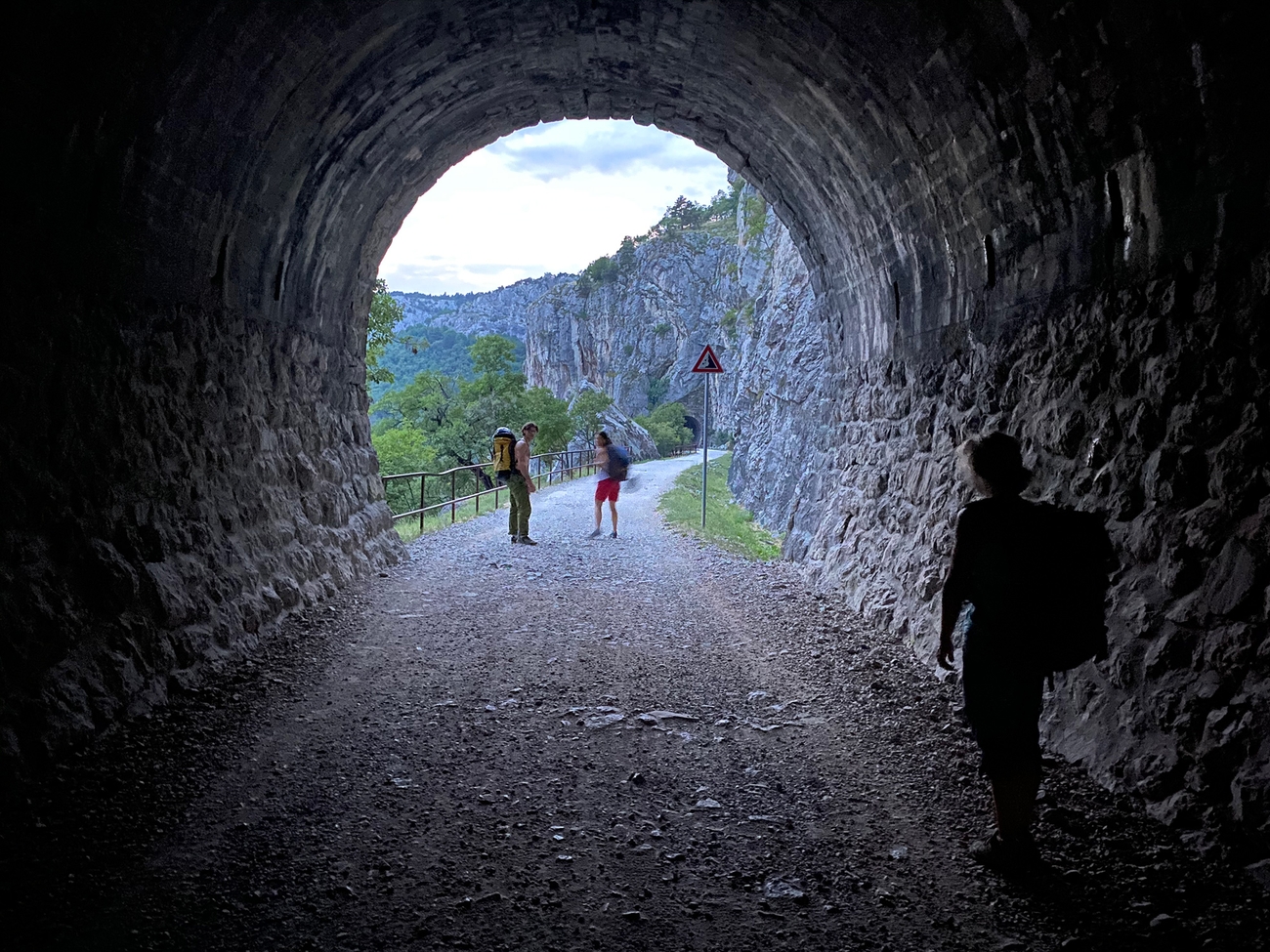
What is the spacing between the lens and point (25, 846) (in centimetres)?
300

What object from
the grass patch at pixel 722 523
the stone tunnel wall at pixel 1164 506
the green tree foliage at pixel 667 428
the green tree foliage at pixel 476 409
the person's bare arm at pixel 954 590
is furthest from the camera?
the green tree foliage at pixel 667 428

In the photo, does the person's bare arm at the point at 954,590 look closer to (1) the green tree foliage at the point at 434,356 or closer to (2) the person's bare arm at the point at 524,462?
(2) the person's bare arm at the point at 524,462

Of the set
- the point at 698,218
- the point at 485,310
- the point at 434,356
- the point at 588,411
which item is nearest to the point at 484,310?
the point at 485,310

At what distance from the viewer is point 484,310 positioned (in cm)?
15350

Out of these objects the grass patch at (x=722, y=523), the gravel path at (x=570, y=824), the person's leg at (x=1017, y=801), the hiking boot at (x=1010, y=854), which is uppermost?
the person's leg at (x=1017, y=801)

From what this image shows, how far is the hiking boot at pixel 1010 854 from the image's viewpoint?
302cm

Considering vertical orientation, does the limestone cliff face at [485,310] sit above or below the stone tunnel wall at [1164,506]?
above

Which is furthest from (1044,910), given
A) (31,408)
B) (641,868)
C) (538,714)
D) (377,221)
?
(377,221)

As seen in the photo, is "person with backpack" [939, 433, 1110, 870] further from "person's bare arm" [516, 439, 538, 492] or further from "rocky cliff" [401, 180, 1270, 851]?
"person's bare arm" [516, 439, 538, 492]

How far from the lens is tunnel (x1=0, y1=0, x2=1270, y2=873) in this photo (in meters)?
3.54

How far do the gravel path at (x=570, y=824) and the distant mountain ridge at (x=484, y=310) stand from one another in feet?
439

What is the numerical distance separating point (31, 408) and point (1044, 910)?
509 centimetres

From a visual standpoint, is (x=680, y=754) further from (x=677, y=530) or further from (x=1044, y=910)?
(x=677, y=530)

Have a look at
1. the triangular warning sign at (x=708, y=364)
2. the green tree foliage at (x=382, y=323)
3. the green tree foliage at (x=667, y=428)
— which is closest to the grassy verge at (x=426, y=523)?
the triangular warning sign at (x=708, y=364)
